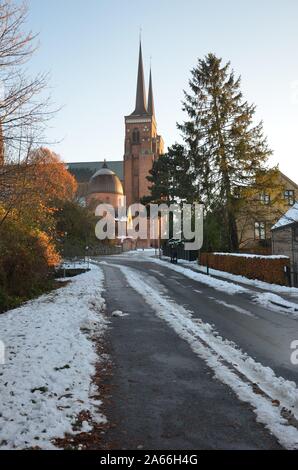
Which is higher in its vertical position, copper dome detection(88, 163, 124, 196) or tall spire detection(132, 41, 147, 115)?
tall spire detection(132, 41, 147, 115)

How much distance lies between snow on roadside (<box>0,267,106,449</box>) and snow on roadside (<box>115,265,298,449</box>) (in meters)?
2.06

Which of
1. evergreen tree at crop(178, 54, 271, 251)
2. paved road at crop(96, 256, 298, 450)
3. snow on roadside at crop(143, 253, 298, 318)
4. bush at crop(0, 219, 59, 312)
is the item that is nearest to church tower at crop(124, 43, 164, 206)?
evergreen tree at crop(178, 54, 271, 251)

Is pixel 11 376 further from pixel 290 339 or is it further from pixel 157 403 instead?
pixel 290 339

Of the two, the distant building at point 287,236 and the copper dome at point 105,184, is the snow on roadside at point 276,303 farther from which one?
the copper dome at point 105,184

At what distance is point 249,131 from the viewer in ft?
110

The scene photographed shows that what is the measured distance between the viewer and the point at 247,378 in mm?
6617

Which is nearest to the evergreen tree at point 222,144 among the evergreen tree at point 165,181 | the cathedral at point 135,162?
the evergreen tree at point 165,181

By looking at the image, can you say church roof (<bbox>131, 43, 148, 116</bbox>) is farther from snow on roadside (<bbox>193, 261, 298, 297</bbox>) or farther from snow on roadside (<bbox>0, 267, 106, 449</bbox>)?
snow on roadside (<bbox>0, 267, 106, 449</bbox>)

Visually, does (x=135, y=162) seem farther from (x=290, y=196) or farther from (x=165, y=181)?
(x=290, y=196)

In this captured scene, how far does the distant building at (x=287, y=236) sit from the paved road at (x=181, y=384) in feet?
53.6

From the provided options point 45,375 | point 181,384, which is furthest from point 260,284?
point 45,375

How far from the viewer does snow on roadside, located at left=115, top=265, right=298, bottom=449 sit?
194 inches

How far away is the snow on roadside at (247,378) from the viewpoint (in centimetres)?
493

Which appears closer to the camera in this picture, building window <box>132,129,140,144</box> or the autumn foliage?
the autumn foliage
